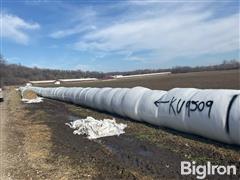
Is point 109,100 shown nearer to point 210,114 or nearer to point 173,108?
point 173,108

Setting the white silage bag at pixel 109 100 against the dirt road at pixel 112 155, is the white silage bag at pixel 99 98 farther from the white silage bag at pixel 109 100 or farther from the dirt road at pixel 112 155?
the dirt road at pixel 112 155

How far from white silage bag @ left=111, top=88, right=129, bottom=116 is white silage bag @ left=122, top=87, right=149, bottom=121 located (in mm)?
456

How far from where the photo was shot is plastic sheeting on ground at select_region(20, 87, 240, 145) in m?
9.08

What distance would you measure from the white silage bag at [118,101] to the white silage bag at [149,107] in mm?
2268

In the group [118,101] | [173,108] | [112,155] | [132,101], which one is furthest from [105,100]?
[112,155]

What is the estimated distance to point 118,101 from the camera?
16359 mm

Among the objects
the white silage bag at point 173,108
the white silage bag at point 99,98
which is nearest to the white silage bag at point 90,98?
the white silage bag at point 99,98

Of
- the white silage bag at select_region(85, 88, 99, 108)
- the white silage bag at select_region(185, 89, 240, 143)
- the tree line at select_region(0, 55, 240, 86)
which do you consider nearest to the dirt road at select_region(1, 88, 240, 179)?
the white silage bag at select_region(185, 89, 240, 143)

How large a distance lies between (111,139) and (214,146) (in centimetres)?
360

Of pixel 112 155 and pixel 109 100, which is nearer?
pixel 112 155

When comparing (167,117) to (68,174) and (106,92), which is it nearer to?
(68,174)

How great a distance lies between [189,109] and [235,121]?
2.00 meters

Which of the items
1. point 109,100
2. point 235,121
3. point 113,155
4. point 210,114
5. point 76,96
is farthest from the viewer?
point 76,96

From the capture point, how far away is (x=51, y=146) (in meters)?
11.2
